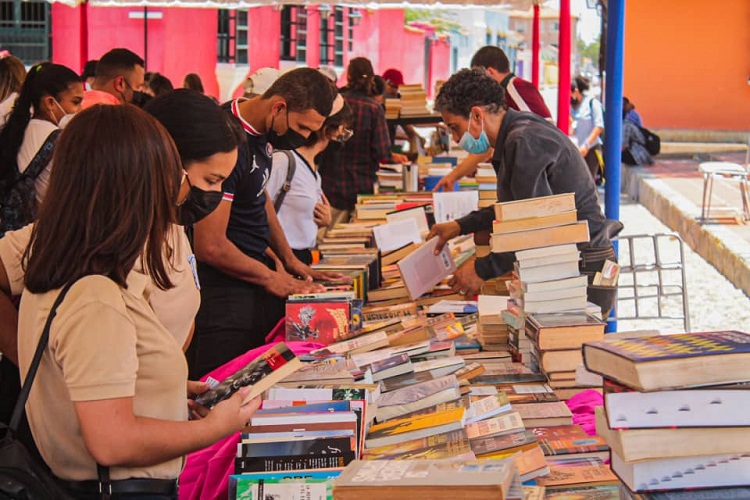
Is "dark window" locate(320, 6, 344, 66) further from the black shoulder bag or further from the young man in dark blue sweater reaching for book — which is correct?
the black shoulder bag

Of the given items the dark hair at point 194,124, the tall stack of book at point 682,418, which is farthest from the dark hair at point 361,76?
the tall stack of book at point 682,418

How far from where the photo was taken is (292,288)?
3852 mm

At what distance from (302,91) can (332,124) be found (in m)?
1.35

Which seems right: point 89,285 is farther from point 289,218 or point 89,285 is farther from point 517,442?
point 289,218

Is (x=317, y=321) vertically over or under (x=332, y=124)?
under

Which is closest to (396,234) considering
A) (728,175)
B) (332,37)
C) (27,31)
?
(728,175)

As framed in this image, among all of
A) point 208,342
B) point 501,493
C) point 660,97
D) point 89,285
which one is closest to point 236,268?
point 208,342

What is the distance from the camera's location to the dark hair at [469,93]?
3986mm

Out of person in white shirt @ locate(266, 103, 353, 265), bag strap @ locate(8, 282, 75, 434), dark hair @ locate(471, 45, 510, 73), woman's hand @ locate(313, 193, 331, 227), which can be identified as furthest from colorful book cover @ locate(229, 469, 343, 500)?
dark hair @ locate(471, 45, 510, 73)

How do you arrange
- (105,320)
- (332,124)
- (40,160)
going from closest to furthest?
1. (105,320)
2. (40,160)
3. (332,124)

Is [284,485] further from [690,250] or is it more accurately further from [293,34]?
[293,34]

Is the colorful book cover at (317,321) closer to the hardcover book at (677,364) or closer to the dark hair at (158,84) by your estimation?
the hardcover book at (677,364)

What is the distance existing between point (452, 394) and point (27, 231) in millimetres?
1112

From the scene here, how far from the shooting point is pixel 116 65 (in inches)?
245
